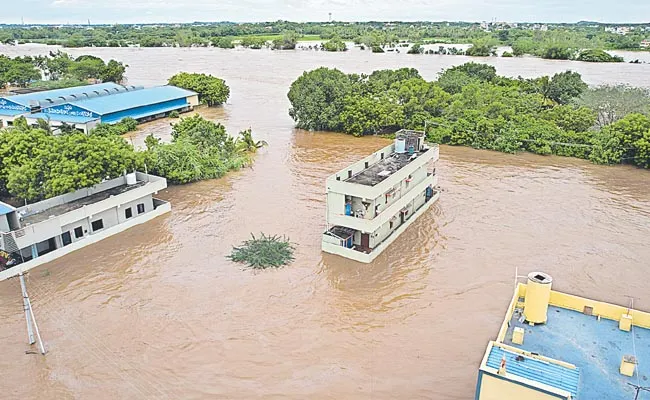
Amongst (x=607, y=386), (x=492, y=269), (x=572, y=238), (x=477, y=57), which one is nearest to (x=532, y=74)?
(x=477, y=57)

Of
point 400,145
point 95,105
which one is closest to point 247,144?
point 400,145

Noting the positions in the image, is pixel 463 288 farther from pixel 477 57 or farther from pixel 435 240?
pixel 477 57

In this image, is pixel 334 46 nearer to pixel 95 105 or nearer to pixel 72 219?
pixel 95 105

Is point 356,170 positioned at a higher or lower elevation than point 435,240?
higher

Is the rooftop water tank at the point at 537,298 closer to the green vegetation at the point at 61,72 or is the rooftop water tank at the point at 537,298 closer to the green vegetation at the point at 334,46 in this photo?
the green vegetation at the point at 61,72

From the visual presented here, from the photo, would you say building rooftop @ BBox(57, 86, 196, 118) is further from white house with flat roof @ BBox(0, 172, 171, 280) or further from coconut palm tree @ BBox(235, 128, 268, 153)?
white house with flat roof @ BBox(0, 172, 171, 280)

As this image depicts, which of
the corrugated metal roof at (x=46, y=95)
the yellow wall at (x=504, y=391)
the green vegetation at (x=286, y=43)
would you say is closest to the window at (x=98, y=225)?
the yellow wall at (x=504, y=391)

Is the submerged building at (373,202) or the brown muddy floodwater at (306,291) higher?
the submerged building at (373,202)
